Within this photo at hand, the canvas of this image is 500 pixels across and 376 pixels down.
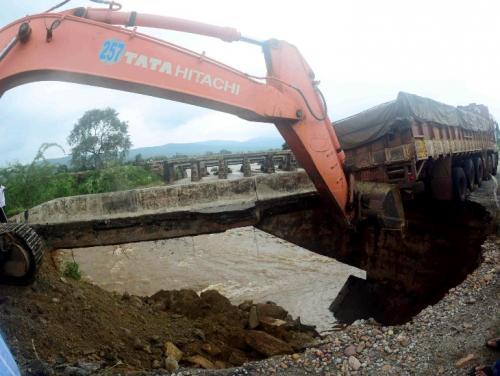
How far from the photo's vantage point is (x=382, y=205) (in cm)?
518

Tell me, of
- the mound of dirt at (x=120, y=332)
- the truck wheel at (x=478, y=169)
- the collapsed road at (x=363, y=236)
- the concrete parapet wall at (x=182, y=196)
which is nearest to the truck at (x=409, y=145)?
the collapsed road at (x=363, y=236)

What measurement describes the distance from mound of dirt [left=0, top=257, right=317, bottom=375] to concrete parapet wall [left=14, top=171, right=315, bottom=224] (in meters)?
4.14

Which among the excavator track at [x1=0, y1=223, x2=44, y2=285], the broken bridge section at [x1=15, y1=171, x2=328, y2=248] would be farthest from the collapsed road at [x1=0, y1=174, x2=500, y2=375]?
the broken bridge section at [x1=15, y1=171, x2=328, y2=248]

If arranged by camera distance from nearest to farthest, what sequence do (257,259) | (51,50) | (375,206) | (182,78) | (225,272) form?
(51,50), (182,78), (375,206), (225,272), (257,259)

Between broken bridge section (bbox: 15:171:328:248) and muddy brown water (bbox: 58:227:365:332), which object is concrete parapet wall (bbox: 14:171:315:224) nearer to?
broken bridge section (bbox: 15:171:328:248)

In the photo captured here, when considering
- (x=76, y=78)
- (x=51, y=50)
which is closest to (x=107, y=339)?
(x=76, y=78)

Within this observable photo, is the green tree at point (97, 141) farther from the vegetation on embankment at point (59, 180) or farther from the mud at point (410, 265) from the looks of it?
the mud at point (410, 265)

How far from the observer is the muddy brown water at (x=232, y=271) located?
689cm

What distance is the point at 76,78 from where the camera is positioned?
3.42 metres

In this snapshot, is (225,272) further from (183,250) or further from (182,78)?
(182,78)

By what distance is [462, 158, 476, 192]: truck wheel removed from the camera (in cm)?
875

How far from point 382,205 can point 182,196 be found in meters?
4.71

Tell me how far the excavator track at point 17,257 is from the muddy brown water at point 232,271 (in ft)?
11.7

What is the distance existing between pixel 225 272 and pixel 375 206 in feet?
12.7
